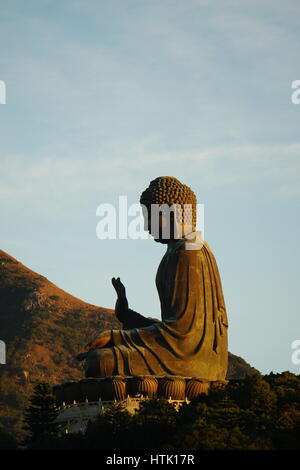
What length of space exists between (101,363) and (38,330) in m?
33.9

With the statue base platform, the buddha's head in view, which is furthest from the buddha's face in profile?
the statue base platform

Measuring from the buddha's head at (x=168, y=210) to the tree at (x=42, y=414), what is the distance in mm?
4196

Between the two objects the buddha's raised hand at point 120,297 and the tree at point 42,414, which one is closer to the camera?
the tree at point 42,414

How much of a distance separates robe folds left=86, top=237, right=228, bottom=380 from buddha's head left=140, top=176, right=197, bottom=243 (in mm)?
Result: 298

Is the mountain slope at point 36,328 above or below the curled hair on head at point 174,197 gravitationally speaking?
below

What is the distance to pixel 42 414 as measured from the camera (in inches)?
796

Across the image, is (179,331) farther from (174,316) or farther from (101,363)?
(101,363)

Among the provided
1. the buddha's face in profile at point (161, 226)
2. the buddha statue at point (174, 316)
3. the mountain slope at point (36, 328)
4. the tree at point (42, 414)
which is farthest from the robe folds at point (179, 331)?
the mountain slope at point (36, 328)

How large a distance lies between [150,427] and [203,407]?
100cm

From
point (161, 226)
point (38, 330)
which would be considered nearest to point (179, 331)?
point (161, 226)

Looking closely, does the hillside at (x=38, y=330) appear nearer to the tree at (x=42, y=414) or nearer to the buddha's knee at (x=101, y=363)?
the buddha's knee at (x=101, y=363)

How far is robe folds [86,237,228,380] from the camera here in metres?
21.3

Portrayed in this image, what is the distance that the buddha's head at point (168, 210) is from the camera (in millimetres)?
23078

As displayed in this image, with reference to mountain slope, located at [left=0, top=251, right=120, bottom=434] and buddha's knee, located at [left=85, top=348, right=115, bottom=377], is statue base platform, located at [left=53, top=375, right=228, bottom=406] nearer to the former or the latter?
buddha's knee, located at [left=85, top=348, right=115, bottom=377]
